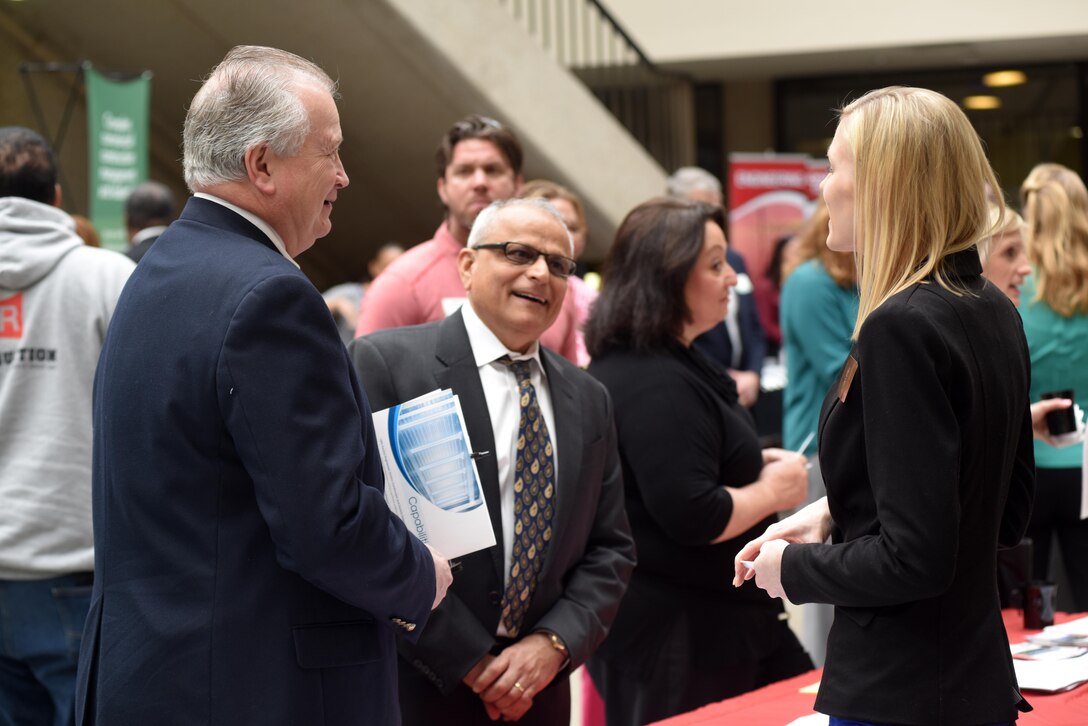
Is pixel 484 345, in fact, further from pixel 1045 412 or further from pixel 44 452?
pixel 1045 412

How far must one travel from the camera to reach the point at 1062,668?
8.25 ft

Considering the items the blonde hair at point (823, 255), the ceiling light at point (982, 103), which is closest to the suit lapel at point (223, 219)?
the blonde hair at point (823, 255)

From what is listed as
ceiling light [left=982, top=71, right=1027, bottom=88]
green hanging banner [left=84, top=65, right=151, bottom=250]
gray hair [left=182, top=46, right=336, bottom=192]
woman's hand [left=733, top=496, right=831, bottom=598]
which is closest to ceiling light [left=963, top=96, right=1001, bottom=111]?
ceiling light [left=982, top=71, right=1027, bottom=88]

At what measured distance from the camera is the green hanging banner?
7.56 meters

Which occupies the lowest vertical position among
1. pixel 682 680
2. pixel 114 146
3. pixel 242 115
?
pixel 682 680

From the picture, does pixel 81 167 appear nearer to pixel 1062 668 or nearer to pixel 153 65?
pixel 153 65

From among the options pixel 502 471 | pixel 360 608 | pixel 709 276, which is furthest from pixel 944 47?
pixel 360 608

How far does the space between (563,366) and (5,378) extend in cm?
123

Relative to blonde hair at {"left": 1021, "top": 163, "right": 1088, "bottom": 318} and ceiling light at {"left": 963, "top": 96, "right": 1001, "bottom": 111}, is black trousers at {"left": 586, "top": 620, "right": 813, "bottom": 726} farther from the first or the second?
ceiling light at {"left": 963, "top": 96, "right": 1001, "bottom": 111}

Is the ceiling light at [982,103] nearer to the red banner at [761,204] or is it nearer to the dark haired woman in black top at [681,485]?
the red banner at [761,204]

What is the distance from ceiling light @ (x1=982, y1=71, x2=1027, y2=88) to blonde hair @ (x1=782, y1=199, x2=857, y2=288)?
9.04 m

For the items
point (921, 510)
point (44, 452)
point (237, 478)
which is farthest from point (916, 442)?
point (44, 452)

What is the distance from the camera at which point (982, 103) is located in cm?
1255

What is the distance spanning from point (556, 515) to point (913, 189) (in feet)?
3.63
